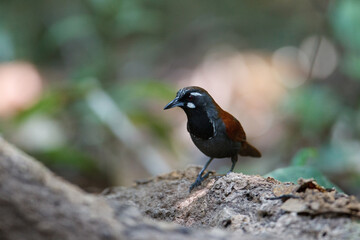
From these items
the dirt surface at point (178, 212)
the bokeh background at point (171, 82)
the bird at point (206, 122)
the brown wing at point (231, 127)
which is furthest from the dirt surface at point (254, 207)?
the bokeh background at point (171, 82)

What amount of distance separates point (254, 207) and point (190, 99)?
4.65ft

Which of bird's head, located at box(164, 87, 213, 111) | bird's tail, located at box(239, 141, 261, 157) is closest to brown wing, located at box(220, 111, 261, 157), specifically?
bird's tail, located at box(239, 141, 261, 157)

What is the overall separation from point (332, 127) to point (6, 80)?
24.6 feet

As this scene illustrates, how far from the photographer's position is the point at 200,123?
420 cm

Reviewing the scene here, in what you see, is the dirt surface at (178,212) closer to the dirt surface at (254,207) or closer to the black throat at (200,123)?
the dirt surface at (254,207)

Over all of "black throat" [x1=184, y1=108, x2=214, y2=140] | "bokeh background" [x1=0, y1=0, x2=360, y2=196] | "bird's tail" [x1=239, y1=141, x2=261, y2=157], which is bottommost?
"black throat" [x1=184, y1=108, x2=214, y2=140]

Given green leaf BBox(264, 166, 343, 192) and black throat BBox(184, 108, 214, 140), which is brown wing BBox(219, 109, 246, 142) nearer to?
black throat BBox(184, 108, 214, 140)

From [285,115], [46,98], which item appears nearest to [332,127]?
[285,115]

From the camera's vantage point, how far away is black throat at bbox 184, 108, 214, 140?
13.7 ft

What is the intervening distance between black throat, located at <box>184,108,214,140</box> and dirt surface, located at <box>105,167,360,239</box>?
1.42ft

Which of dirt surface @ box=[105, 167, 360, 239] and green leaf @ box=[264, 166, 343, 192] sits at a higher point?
green leaf @ box=[264, 166, 343, 192]

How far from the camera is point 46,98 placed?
6.82 metres

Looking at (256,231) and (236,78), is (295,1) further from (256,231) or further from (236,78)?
(256,231)

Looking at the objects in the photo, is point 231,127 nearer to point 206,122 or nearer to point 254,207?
point 206,122
